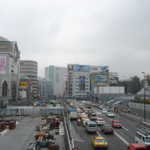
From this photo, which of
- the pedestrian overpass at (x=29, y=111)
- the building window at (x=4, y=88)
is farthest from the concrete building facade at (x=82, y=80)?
the pedestrian overpass at (x=29, y=111)

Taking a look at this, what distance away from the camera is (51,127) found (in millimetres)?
39125

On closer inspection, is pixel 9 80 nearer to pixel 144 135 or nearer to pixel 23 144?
pixel 23 144

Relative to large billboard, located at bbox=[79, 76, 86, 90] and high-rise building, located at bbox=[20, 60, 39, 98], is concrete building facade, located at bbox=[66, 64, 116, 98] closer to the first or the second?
large billboard, located at bbox=[79, 76, 86, 90]

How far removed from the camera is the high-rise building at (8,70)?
77250mm

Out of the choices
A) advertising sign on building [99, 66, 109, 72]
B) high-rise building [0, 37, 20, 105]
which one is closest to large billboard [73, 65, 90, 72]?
advertising sign on building [99, 66, 109, 72]

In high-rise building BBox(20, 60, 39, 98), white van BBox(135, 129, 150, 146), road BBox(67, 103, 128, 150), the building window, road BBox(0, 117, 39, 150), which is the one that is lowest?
road BBox(0, 117, 39, 150)

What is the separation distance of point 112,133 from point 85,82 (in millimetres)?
116444

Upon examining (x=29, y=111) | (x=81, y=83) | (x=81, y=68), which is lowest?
(x=29, y=111)

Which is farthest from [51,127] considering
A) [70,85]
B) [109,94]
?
[70,85]

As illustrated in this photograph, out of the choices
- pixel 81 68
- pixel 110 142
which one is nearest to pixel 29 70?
pixel 81 68

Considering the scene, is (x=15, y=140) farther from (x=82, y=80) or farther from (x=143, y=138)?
(x=82, y=80)

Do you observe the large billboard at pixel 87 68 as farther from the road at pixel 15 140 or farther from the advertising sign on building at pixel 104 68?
the road at pixel 15 140

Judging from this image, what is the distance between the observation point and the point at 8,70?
78.9 meters

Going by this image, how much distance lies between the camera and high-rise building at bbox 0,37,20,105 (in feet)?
253
